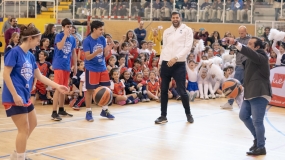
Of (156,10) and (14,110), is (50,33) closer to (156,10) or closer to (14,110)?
(14,110)

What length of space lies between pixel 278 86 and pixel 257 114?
5633 mm

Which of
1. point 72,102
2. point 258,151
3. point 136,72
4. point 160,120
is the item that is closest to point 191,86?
point 136,72

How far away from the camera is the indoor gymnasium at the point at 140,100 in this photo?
19.0 feet

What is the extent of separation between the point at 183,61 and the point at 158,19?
42.3ft

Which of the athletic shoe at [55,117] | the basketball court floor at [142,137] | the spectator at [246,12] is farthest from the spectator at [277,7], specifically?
the athletic shoe at [55,117]

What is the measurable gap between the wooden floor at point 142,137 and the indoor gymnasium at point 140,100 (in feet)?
0.05

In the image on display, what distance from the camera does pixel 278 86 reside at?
11.5 metres

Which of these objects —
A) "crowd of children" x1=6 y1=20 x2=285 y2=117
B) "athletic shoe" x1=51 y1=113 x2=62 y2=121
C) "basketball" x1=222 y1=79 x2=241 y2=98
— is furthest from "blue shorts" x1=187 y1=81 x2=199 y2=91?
"athletic shoe" x1=51 y1=113 x2=62 y2=121

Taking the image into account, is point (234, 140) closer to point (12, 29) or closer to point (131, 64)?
point (131, 64)

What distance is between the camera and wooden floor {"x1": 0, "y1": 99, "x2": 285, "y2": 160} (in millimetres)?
6250

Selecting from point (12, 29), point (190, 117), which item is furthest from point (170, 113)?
point (12, 29)

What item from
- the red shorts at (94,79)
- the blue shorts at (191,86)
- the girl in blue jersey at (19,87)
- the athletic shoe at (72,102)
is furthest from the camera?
the blue shorts at (191,86)

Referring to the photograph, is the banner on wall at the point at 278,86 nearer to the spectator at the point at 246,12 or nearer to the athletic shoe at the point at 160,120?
the athletic shoe at the point at 160,120

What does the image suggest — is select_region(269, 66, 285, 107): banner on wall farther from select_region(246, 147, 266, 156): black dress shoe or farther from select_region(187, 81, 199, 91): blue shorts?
select_region(246, 147, 266, 156): black dress shoe
